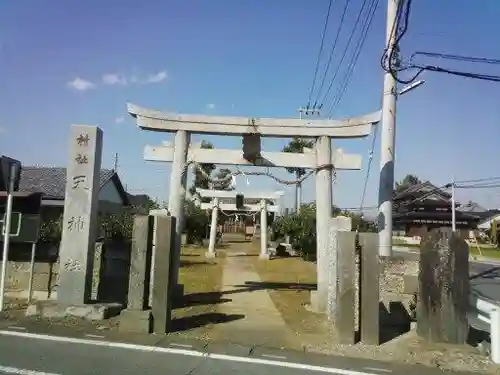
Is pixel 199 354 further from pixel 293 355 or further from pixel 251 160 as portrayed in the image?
pixel 251 160

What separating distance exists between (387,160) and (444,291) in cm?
511

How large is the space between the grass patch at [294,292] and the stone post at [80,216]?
417 centimetres

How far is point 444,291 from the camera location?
24.5 feet

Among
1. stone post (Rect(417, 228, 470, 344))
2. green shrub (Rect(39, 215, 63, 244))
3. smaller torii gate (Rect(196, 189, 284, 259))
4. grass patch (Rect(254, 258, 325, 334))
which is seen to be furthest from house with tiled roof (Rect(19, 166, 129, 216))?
stone post (Rect(417, 228, 470, 344))

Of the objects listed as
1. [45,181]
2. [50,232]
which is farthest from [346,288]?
[45,181]

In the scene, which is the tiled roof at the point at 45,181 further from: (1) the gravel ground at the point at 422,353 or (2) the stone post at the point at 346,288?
(1) the gravel ground at the point at 422,353

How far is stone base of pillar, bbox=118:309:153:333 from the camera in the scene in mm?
7430

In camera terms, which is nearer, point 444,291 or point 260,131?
point 444,291

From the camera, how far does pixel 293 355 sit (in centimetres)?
663

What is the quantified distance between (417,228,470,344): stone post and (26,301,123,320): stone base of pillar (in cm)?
569

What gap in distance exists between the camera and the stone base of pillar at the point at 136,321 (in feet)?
Answer: 24.4

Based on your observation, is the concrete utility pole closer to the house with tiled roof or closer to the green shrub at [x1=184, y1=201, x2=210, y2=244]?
the house with tiled roof

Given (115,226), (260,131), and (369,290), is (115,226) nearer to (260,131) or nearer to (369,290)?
(260,131)

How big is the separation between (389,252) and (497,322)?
5.38 m
